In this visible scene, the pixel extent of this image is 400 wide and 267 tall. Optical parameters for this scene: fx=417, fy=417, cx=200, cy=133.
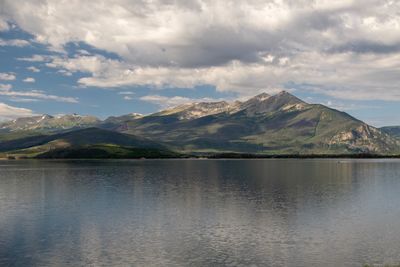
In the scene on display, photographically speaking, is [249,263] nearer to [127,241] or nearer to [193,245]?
[193,245]

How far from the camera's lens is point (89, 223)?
7512cm

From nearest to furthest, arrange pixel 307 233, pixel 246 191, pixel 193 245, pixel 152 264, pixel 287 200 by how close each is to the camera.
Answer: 1. pixel 152 264
2. pixel 193 245
3. pixel 307 233
4. pixel 287 200
5. pixel 246 191

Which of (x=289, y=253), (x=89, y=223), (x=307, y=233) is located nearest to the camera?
(x=289, y=253)

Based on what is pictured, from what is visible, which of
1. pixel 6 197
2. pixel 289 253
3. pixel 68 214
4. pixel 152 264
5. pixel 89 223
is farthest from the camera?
pixel 6 197

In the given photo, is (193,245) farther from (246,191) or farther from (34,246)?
(246,191)

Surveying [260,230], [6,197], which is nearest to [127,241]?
[260,230]

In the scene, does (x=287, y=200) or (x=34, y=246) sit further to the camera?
(x=287, y=200)

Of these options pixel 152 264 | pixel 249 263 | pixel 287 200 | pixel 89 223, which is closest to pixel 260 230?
pixel 249 263

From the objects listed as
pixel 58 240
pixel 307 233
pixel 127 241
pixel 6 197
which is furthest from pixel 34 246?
pixel 6 197

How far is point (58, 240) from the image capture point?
6153cm

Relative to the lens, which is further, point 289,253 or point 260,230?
point 260,230

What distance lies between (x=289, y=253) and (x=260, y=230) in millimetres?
14173

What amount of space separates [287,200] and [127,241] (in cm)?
5581

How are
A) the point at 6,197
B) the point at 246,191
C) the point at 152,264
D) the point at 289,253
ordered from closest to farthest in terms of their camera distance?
the point at 152,264 → the point at 289,253 → the point at 6,197 → the point at 246,191
